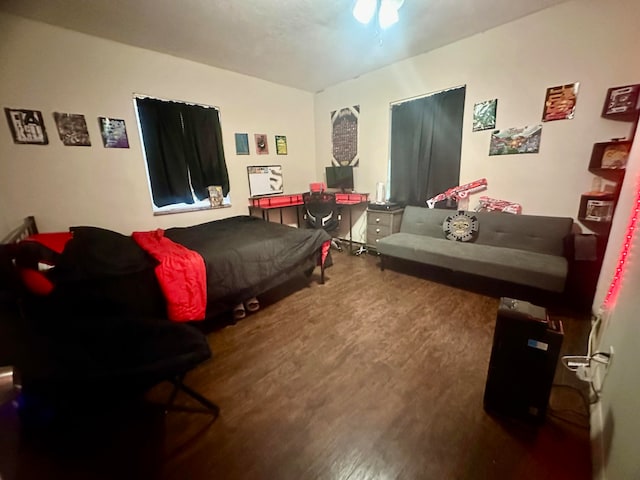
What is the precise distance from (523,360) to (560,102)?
256cm

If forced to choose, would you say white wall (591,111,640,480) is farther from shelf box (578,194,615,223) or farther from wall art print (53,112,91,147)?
wall art print (53,112,91,147)

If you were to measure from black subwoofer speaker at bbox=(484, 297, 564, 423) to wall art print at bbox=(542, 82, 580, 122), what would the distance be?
2232mm

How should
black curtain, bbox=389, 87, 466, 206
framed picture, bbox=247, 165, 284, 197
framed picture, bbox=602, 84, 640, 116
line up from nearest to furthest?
framed picture, bbox=602, 84, 640, 116 < black curtain, bbox=389, 87, 466, 206 < framed picture, bbox=247, 165, 284, 197

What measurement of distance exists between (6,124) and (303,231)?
2825 millimetres

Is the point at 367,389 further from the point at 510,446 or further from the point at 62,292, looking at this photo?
the point at 62,292

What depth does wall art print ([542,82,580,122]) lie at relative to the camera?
7.72 feet

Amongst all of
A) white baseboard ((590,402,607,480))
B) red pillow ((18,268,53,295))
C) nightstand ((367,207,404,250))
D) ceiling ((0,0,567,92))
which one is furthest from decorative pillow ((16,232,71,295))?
nightstand ((367,207,404,250))

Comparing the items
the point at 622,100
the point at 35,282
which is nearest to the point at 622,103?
the point at 622,100

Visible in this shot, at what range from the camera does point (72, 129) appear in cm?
257

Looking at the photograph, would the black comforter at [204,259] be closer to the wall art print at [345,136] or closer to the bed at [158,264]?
the bed at [158,264]

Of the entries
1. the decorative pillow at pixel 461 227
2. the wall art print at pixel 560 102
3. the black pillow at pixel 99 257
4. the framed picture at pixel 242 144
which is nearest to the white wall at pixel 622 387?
the wall art print at pixel 560 102

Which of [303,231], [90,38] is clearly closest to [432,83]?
[303,231]

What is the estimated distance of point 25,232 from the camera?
240cm

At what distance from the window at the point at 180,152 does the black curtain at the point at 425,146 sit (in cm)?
251
